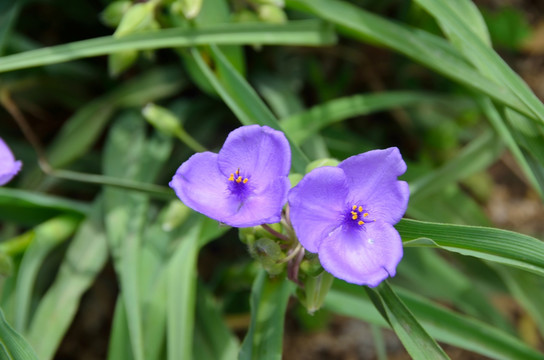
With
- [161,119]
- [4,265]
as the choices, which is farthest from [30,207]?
[161,119]

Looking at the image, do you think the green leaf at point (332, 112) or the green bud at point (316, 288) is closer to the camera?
the green bud at point (316, 288)

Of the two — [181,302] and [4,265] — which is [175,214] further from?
[4,265]

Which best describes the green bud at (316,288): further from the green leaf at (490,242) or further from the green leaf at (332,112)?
the green leaf at (332,112)

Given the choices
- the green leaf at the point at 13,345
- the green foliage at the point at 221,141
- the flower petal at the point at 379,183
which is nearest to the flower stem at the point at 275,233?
the green foliage at the point at 221,141

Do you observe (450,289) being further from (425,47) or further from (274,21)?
(274,21)

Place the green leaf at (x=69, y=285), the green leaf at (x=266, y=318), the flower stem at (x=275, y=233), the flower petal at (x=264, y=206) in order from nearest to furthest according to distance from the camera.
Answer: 1. the flower petal at (x=264, y=206)
2. the flower stem at (x=275, y=233)
3. the green leaf at (x=266, y=318)
4. the green leaf at (x=69, y=285)

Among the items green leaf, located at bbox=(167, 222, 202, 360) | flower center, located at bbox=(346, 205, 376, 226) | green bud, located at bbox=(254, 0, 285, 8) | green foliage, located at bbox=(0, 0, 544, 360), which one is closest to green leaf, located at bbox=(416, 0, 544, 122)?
green foliage, located at bbox=(0, 0, 544, 360)
